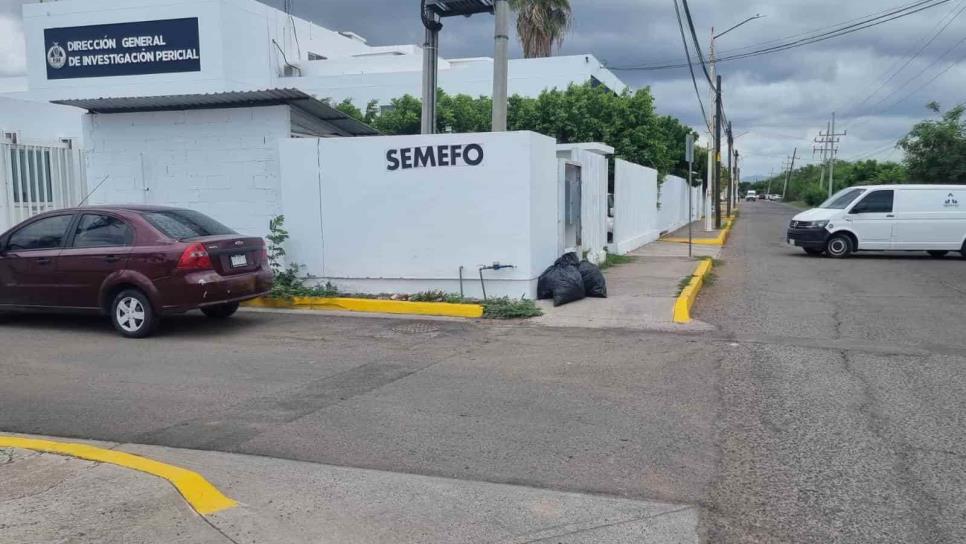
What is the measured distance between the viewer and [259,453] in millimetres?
5215

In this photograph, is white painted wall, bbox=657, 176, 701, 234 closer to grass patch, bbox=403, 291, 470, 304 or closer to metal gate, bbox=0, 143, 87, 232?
grass patch, bbox=403, 291, 470, 304

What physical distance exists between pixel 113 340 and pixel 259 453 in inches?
194

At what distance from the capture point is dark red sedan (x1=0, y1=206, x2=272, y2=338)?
8.99 metres

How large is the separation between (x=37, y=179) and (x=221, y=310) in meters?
6.21

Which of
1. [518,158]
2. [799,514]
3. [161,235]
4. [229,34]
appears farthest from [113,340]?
[229,34]

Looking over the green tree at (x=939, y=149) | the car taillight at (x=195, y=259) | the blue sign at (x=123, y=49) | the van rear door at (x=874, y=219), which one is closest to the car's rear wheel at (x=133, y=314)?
the car taillight at (x=195, y=259)

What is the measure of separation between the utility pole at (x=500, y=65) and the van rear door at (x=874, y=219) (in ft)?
36.7

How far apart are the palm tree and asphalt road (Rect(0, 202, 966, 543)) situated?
2640cm

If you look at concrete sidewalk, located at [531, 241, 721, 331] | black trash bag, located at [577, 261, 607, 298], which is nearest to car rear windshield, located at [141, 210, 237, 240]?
concrete sidewalk, located at [531, 241, 721, 331]

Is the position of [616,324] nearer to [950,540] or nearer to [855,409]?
[855,409]

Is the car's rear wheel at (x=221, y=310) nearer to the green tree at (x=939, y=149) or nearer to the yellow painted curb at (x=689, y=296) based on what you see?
the yellow painted curb at (x=689, y=296)

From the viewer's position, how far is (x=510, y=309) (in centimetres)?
1064

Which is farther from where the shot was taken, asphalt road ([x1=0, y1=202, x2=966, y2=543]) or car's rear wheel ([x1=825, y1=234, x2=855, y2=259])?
car's rear wheel ([x1=825, y1=234, x2=855, y2=259])

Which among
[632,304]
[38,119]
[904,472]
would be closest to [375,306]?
[632,304]
